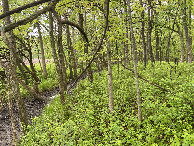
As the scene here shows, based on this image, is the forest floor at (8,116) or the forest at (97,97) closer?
the forest at (97,97)

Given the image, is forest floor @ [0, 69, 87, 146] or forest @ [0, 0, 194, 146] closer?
forest @ [0, 0, 194, 146]

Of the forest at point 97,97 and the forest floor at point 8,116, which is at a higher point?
the forest at point 97,97

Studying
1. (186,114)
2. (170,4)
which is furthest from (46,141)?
(170,4)

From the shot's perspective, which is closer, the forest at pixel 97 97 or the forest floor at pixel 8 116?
the forest at pixel 97 97

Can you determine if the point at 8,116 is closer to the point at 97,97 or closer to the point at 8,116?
the point at 8,116

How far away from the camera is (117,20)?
17.8 ft

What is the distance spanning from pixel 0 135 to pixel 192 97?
29.6ft

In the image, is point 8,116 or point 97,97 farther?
point 8,116

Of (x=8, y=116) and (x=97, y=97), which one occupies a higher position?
(x=97, y=97)

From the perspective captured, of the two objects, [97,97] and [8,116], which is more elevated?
[97,97]

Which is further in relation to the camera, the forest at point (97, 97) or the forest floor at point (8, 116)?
the forest floor at point (8, 116)

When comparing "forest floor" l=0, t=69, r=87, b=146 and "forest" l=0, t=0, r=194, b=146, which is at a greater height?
"forest" l=0, t=0, r=194, b=146

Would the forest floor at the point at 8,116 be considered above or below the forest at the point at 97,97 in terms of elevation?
below

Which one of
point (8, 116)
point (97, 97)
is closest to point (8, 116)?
point (8, 116)
